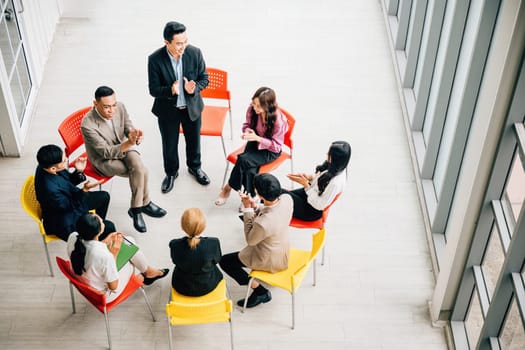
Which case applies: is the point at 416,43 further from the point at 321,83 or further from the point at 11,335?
the point at 11,335

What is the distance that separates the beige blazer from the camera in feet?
17.7

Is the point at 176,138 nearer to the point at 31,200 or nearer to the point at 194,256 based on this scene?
the point at 31,200

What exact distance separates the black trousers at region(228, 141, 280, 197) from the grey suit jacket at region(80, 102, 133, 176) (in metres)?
1.07

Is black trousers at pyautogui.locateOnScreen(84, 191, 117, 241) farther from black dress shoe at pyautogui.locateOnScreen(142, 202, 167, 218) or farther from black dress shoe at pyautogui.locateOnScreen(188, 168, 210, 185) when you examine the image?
black dress shoe at pyautogui.locateOnScreen(188, 168, 210, 185)

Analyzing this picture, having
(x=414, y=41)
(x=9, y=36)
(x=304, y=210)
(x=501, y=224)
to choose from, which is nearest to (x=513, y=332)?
(x=501, y=224)

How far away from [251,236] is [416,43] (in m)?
3.56

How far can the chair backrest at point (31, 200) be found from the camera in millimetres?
5713

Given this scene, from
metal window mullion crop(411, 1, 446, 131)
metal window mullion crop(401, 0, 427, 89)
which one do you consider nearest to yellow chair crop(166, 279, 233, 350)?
metal window mullion crop(411, 1, 446, 131)

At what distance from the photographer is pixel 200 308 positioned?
16.7ft

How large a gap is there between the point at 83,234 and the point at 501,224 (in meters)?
3.04

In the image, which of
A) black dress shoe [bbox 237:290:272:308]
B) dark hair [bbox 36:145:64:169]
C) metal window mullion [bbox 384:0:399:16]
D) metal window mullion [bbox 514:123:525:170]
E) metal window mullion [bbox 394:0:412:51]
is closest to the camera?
metal window mullion [bbox 514:123:525:170]

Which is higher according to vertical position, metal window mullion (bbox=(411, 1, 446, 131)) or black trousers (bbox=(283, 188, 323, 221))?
metal window mullion (bbox=(411, 1, 446, 131))

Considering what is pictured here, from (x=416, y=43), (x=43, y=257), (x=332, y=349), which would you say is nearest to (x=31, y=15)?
(x=43, y=257)

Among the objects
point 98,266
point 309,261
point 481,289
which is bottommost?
point 481,289
